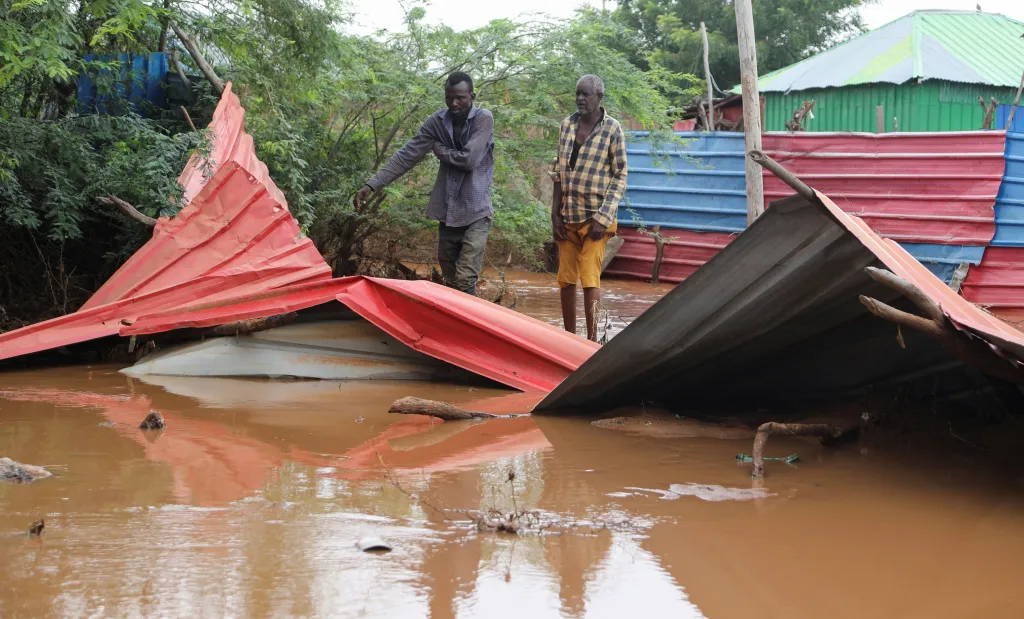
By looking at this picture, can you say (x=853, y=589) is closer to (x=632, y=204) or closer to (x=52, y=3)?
(x=52, y=3)

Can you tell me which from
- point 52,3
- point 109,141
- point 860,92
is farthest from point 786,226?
point 860,92

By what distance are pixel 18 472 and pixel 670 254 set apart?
36.8 feet

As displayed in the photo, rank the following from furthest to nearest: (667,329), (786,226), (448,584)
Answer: (667,329), (786,226), (448,584)

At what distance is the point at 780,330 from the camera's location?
3635 millimetres

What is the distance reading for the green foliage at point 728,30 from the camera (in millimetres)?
22812

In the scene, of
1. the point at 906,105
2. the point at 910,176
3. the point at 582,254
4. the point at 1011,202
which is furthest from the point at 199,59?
the point at 906,105

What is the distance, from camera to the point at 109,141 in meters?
6.30

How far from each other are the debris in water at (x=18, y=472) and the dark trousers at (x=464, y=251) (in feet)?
11.2

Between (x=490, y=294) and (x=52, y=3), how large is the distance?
4.61 metres

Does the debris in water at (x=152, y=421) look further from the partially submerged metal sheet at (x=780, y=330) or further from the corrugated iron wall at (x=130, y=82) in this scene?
the corrugated iron wall at (x=130, y=82)

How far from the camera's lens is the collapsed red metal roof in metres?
4.89

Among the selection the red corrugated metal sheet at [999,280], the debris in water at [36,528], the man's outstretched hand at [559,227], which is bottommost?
the red corrugated metal sheet at [999,280]

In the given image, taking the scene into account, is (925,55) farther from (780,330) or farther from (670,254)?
(780,330)

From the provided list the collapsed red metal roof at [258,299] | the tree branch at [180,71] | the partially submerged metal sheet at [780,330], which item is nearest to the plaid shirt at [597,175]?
the collapsed red metal roof at [258,299]
